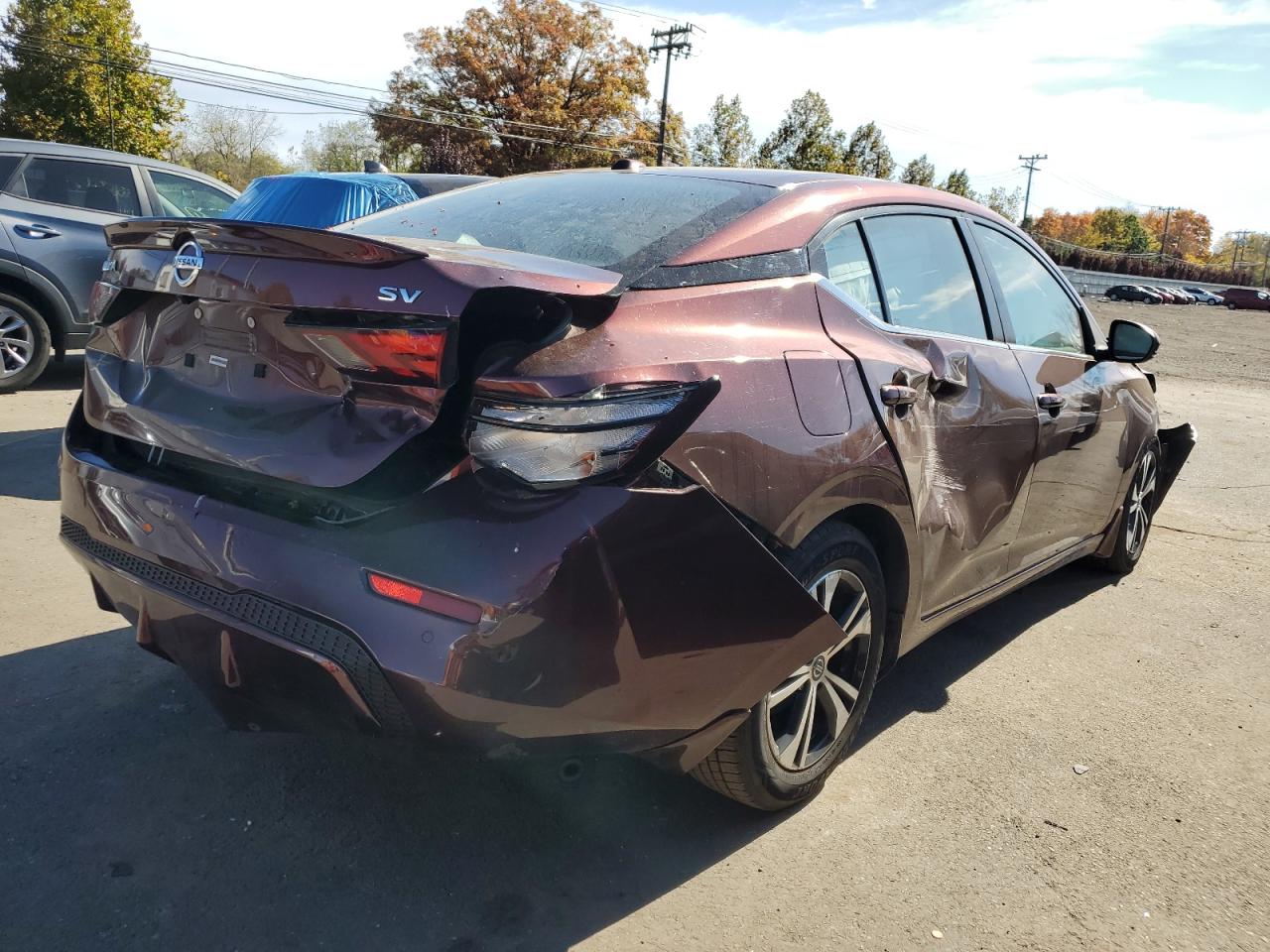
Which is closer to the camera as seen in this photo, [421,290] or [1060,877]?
[421,290]

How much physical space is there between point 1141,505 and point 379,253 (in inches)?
175

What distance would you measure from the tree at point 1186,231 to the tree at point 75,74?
146 m

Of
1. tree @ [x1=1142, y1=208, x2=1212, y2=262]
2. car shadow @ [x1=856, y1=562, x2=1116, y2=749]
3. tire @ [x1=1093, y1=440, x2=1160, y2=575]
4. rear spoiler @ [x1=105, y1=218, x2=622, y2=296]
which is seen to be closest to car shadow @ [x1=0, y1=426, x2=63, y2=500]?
rear spoiler @ [x1=105, y1=218, x2=622, y2=296]

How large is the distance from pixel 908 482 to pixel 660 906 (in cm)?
130

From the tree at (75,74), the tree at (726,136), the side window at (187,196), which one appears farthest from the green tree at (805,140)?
the side window at (187,196)

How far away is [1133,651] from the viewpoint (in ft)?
13.6

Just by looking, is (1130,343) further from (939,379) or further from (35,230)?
(35,230)

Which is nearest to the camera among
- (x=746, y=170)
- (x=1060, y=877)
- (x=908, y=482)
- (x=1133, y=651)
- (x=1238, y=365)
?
(x=1060, y=877)

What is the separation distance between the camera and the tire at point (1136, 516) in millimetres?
4824

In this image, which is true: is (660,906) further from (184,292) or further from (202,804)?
(184,292)

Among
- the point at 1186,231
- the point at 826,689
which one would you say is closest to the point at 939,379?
the point at 826,689

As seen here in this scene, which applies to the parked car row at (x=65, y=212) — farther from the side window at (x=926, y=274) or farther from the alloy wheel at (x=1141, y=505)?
the alloy wheel at (x=1141, y=505)

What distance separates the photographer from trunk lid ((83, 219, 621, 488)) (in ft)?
6.32

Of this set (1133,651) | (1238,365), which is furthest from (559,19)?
(1133,651)
